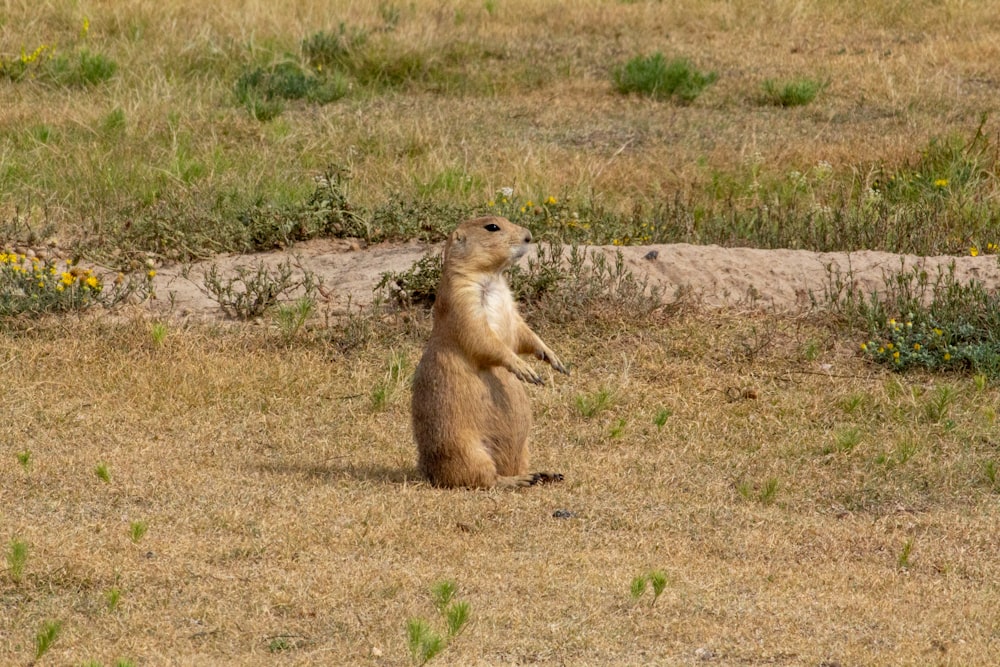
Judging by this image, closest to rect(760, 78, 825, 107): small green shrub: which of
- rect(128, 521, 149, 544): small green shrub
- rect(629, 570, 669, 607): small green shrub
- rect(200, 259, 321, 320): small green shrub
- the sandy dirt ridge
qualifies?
the sandy dirt ridge

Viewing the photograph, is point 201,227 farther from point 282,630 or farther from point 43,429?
point 282,630

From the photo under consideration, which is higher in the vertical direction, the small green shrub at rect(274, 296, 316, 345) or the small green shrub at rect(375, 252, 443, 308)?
the small green shrub at rect(375, 252, 443, 308)

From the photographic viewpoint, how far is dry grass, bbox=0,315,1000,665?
455 centimetres

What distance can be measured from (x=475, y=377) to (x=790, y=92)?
8.00 meters

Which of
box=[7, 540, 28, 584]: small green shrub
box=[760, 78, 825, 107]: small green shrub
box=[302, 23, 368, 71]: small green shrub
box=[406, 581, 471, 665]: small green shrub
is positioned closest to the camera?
box=[406, 581, 471, 665]: small green shrub

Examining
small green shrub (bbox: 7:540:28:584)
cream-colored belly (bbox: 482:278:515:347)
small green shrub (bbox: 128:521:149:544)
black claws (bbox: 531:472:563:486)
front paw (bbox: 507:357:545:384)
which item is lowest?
black claws (bbox: 531:472:563:486)

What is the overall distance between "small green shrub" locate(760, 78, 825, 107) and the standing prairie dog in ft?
25.0

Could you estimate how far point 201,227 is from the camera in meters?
9.39

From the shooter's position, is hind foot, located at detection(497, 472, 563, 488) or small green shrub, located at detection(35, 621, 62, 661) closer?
small green shrub, located at detection(35, 621, 62, 661)

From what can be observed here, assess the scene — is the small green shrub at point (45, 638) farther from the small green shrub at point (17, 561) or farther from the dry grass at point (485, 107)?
the dry grass at point (485, 107)

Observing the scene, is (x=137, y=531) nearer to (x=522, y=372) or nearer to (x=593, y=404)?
(x=522, y=372)

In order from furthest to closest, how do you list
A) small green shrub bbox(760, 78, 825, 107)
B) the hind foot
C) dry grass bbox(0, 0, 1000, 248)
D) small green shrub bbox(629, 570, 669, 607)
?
small green shrub bbox(760, 78, 825, 107) < dry grass bbox(0, 0, 1000, 248) < the hind foot < small green shrub bbox(629, 570, 669, 607)

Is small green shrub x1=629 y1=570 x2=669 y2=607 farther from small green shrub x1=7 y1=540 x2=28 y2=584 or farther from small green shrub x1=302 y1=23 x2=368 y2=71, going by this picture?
small green shrub x1=302 y1=23 x2=368 y2=71

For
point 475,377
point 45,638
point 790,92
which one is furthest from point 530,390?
point 790,92
